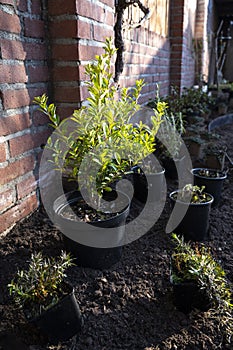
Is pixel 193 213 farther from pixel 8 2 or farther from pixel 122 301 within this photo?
pixel 8 2

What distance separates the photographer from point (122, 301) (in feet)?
4.14

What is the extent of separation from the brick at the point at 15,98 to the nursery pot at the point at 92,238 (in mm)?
544

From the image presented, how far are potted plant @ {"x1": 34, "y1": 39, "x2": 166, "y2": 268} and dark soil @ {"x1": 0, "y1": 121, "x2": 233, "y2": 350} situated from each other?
0.40ft

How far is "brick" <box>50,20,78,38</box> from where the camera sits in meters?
1.61

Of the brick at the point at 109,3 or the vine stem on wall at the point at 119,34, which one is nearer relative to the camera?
the brick at the point at 109,3

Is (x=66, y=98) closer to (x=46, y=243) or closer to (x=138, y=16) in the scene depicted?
(x=46, y=243)

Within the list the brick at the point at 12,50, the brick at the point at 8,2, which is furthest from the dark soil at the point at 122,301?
the brick at the point at 8,2

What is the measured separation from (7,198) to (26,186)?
0.54 feet

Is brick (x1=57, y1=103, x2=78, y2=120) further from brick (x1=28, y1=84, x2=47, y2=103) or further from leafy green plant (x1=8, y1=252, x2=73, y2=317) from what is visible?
leafy green plant (x1=8, y1=252, x2=73, y2=317)

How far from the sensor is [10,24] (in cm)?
141

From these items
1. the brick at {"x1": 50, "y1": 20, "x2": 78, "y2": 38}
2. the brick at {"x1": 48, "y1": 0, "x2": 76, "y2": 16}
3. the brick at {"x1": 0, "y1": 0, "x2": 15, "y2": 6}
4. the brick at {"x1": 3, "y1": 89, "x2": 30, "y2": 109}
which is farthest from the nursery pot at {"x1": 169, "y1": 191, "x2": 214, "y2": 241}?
the brick at {"x1": 0, "y1": 0, "x2": 15, "y2": 6}

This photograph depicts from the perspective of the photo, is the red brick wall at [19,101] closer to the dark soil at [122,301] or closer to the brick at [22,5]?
the brick at [22,5]

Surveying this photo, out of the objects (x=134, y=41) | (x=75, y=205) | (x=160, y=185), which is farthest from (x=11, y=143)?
(x=134, y=41)

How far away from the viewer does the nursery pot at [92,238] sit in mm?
1288
